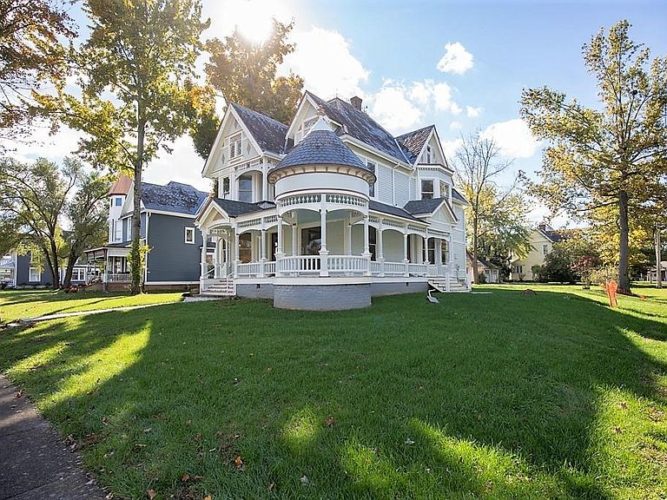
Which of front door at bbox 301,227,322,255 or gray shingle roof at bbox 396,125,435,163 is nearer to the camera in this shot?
front door at bbox 301,227,322,255

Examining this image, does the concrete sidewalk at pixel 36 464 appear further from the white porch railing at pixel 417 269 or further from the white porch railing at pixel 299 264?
the white porch railing at pixel 417 269

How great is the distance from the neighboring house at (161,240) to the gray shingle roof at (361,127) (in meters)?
16.3

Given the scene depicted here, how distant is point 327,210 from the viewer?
45.4ft

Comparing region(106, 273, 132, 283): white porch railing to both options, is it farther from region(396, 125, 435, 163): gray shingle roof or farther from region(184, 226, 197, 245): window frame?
region(396, 125, 435, 163): gray shingle roof

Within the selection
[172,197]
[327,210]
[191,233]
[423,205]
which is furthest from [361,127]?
[172,197]

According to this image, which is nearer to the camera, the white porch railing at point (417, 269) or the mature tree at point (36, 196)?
the white porch railing at point (417, 269)

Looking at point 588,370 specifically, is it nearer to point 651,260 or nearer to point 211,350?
point 211,350

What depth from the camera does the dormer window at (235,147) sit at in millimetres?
21112

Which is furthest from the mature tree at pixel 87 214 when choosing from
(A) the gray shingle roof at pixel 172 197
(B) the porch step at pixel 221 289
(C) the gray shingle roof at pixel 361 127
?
(C) the gray shingle roof at pixel 361 127

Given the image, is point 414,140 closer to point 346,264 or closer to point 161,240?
point 346,264

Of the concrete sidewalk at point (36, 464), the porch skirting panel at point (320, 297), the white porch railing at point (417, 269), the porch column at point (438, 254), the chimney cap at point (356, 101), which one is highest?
the chimney cap at point (356, 101)

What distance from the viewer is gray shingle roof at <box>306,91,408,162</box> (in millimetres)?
19094

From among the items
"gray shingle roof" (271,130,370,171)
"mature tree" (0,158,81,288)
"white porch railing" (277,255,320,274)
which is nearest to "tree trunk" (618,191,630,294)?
"gray shingle roof" (271,130,370,171)

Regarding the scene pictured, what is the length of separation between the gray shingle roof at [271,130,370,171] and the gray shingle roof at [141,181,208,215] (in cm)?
1927
